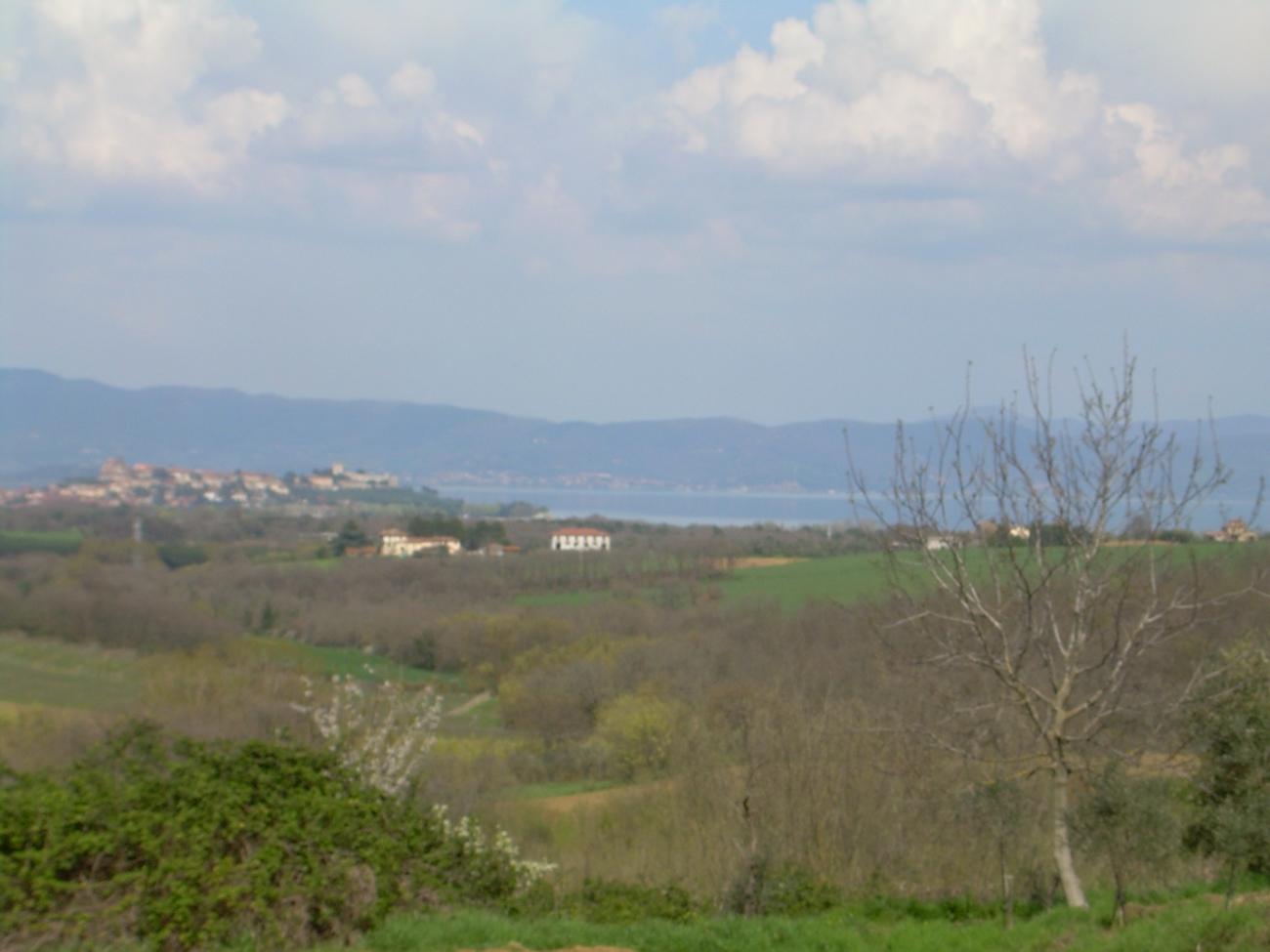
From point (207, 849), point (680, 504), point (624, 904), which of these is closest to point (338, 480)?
point (680, 504)

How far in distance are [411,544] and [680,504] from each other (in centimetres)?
4294

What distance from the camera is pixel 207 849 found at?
7.38m

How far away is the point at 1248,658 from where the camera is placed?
9586 mm

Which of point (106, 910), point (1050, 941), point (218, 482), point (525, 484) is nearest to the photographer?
point (106, 910)

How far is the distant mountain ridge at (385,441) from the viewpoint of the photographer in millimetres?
99250

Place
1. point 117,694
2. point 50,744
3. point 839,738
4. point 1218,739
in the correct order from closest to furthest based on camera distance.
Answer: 1. point 1218,739
2. point 839,738
3. point 50,744
4. point 117,694

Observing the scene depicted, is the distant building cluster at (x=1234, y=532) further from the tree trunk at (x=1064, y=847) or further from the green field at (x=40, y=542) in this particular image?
the green field at (x=40, y=542)

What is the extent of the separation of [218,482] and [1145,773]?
101734 mm

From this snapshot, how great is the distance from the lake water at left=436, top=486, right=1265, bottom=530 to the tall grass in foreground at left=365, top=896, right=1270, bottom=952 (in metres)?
60.4

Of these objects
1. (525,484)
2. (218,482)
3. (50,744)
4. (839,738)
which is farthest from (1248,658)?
(525,484)

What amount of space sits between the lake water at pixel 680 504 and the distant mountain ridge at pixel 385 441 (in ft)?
5.10

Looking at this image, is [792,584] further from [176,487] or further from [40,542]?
[176,487]

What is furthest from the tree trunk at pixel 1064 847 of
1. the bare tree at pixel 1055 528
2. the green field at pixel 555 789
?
the green field at pixel 555 789

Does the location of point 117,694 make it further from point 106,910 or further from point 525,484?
point 525,484
